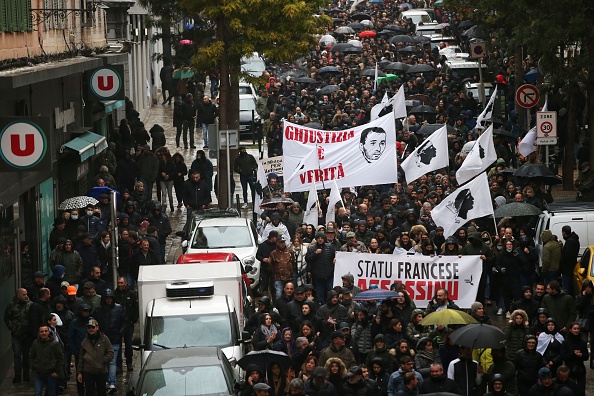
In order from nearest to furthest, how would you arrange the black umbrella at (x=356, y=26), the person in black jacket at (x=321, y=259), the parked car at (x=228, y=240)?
the person in black jacket at (x=321, y=259) → the parked car at (x=228, y=240) → the black umbrella at (x=356, y=26)

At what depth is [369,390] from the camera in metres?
16.2

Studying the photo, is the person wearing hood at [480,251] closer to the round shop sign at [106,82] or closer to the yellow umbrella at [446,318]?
the yellow umbrella at [446,318]

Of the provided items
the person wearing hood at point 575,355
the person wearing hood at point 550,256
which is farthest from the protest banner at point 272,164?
the person wearing hood at point 575,355

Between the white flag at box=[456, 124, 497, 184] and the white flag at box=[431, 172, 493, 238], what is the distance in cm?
253

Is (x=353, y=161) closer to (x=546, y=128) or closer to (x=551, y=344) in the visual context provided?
(x=546, y=128)

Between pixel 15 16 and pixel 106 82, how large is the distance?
401 inches

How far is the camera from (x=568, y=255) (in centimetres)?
2298

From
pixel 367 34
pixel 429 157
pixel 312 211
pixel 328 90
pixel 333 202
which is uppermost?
pixel 367 34

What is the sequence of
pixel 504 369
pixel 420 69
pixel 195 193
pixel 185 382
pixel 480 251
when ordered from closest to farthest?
pixel 185 382, pixel 504 369, pixel 480 251, pixel 195 193, pixel 420 69

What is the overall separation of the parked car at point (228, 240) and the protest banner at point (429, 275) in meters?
4.46

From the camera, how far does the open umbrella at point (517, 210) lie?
81.6ft

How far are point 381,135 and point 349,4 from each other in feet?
218

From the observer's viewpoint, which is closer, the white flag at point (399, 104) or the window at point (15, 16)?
the window at point (15, 16)

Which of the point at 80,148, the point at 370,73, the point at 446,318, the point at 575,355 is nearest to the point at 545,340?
the point at 575,355
